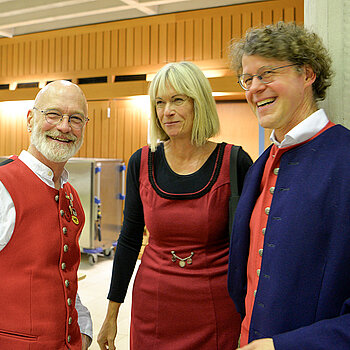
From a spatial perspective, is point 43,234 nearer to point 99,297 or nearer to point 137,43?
point 99,297

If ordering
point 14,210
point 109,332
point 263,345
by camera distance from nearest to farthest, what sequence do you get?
point 263,345, point 14,210, point 109,332

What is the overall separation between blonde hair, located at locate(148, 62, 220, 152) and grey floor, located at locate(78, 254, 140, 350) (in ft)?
8.94

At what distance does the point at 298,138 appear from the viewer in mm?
1116

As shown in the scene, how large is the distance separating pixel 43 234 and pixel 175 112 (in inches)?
28.8

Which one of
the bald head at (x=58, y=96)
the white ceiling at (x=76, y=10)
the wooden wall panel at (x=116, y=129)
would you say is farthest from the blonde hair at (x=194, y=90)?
the wooden wall panel at (x=116, y=129)

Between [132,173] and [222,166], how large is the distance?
43 centimetres

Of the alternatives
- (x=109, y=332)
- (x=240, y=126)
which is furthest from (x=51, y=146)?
(x=240, y=126)

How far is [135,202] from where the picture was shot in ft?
6.11

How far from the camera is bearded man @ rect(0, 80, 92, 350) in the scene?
141cm

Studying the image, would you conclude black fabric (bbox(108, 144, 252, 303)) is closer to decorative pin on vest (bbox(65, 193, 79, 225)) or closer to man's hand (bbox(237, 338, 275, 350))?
decorative pin on vest (bbox(65, 193, 79, 225))

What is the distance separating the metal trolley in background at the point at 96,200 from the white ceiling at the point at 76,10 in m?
2.77

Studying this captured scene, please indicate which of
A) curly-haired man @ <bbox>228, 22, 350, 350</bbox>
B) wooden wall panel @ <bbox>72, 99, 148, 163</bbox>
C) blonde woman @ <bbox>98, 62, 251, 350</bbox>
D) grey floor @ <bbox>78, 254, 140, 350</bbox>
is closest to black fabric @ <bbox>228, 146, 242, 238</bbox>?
blonde woman @ <bbox>98, 62, 251, 350</bbox>

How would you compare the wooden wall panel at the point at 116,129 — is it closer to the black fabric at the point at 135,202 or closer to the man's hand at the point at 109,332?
the black fabric at the point at 135,202

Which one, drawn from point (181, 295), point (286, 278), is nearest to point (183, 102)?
point (181, 295)
